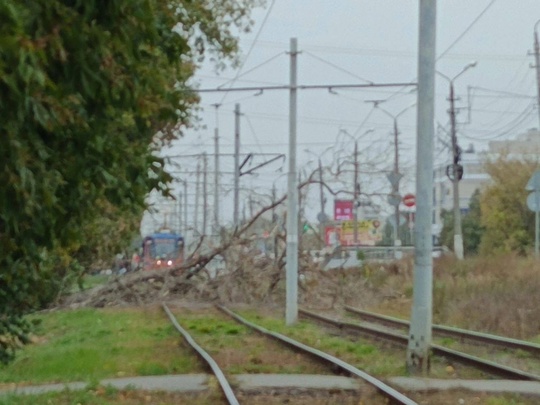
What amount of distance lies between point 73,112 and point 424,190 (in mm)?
8909

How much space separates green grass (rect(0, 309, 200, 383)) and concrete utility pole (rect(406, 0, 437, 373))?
3402mm

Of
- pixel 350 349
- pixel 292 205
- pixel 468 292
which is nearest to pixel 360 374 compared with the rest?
pixel 350 349

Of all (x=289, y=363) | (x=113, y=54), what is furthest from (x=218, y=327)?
(x=113, y=54)

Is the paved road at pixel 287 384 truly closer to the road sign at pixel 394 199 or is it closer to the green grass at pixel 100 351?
the green grass at pixel 100 351

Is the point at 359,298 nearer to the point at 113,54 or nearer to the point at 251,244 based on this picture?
the point at 251,244

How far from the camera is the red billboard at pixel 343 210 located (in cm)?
8059

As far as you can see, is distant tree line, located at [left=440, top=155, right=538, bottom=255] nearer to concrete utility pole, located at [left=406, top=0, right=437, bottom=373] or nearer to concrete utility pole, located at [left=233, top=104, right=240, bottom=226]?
concrete utility pole, located at [left=233, top=104, right=240, bottom=226]

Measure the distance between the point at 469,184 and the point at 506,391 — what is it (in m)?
109

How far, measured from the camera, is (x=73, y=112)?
7641mm

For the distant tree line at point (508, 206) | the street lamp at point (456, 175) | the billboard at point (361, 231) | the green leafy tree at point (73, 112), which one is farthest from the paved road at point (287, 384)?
the billboard at point (361, 231)

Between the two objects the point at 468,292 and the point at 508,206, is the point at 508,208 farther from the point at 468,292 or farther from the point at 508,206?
the point at 468,292

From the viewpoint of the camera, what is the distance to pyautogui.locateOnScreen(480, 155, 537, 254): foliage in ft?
217

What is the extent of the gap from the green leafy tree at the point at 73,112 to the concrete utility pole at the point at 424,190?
604 centimetres

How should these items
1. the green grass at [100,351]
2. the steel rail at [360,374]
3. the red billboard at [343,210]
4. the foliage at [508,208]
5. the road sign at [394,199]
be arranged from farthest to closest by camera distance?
1. the red billboard at [343,210]
2. the foliage at [508,208]
3. the road sign at [394,199]
4. the green grass at [100,351]
5. the steel rail at [360,374]
